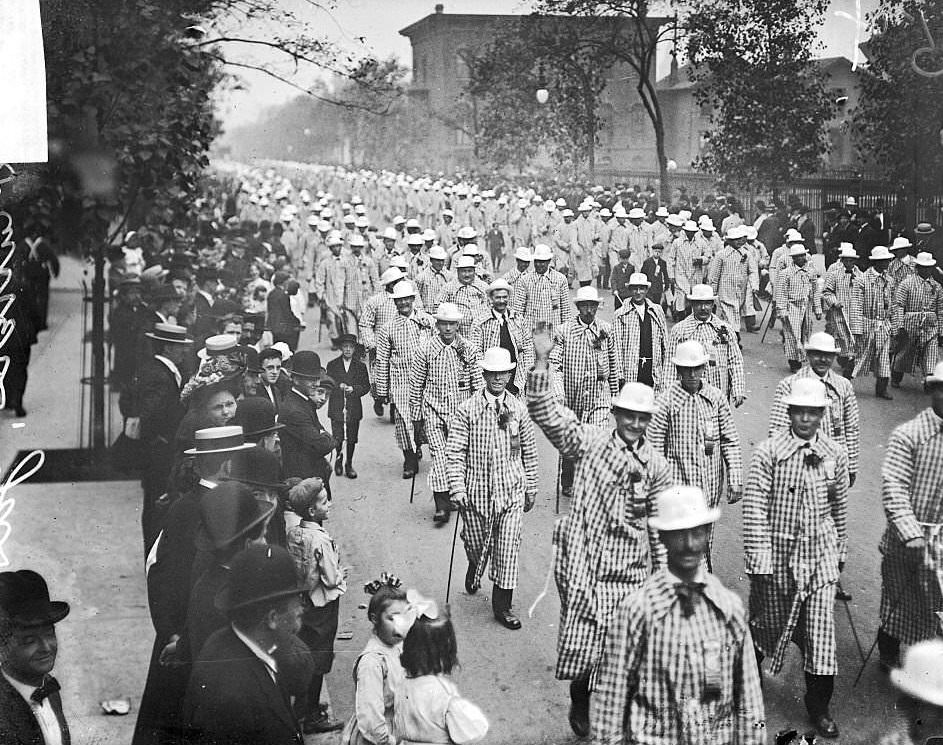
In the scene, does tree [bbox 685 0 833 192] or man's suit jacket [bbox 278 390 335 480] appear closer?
man's suit jacket [bbox 278 390 335 480]

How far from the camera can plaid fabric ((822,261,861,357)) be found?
36.0ft

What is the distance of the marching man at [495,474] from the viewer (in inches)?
261

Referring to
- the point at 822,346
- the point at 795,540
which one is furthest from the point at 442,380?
the point at 795,540

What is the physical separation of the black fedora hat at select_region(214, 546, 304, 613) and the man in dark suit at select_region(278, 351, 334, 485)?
2503 millimetres

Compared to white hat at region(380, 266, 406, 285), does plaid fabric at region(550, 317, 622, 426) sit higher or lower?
lower

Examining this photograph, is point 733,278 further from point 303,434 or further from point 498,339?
point 303,434

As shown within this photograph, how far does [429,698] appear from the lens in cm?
461

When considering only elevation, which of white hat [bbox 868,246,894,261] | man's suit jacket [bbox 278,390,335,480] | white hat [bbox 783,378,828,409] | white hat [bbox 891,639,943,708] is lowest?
white hat [bbox 891,639,943,708]

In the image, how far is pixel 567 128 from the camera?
927 centimetres

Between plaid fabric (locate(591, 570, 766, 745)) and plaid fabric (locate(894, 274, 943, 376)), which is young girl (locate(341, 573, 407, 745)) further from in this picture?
plaid fabric (locate(894, 274, 943, 376))

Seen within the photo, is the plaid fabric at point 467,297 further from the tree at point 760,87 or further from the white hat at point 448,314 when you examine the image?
the tree at point 760,87

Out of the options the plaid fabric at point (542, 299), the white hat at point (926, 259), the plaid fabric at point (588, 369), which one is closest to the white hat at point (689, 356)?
the plaid fabric at point (588, 369)

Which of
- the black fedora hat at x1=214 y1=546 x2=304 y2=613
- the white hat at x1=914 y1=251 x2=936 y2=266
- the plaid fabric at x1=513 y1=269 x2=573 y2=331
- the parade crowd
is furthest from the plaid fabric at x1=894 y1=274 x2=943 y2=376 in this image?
the black fedora hat at x1=214 y1=546 x2=304 y2=613

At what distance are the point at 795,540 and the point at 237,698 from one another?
2836 millimetres
